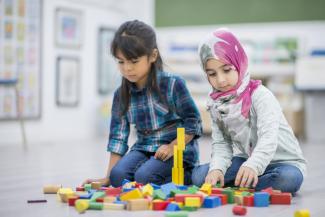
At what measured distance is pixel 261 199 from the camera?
1.70 meters

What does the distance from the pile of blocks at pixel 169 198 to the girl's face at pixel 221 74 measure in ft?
1.08

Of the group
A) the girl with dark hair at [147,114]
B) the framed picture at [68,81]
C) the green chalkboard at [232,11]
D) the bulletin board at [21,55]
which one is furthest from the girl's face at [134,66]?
the green chalkboard at [232,11]

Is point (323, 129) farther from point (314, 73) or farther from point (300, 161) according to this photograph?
point (300, 161)

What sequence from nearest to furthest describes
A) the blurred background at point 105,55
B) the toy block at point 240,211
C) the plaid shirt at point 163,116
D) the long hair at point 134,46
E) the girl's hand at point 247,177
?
the toy block at point 240,211 → the girl's hand at point 247,177 → the long hair at point 134,46 → the plaid shirt at point 163,116 → the blurred background at point 105,55

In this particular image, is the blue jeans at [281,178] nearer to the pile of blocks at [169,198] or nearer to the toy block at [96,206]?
the pile of blocks at [169,198]

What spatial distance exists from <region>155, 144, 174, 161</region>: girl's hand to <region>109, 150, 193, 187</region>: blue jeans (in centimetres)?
2

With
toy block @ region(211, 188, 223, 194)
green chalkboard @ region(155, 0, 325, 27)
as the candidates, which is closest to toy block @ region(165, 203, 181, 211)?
toy block @ region(211, 188, 223, 194)

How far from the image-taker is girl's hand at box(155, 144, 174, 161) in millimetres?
2143

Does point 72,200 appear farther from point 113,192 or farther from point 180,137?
point 180,137

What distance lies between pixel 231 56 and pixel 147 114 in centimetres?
44

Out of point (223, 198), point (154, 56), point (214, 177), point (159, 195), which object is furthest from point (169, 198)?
point (154, 56)

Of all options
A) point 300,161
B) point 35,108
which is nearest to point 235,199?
point 300,161

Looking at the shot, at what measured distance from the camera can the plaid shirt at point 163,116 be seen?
7.25 feet

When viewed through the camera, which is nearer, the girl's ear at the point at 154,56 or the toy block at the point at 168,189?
the toy block at the point at 168,189
